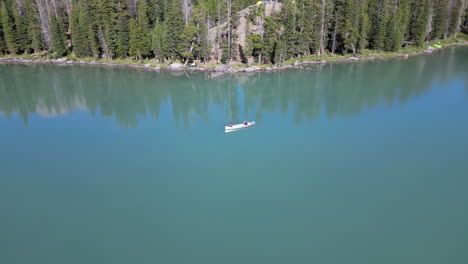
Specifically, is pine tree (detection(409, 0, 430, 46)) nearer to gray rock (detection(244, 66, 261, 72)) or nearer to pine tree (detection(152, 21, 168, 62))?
gray rock (detection(244, 66, 261, 72))

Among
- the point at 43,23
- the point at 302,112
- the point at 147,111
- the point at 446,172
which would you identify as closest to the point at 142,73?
the point at 147,111

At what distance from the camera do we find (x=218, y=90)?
144 feet

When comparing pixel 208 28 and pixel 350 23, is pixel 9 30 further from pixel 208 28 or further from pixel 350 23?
pixel 350 23

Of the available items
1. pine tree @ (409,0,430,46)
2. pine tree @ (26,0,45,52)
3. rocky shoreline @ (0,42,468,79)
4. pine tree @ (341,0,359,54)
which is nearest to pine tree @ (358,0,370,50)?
pine tree @ (341,0,359,54)

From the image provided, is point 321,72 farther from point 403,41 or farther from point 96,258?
point 96,258

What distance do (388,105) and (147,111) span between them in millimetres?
25842

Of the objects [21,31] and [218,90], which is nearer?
[218,90]

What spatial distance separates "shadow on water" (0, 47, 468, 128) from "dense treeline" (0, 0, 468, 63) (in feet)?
16.1

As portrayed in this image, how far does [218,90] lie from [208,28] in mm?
15138

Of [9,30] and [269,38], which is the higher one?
[9,30]

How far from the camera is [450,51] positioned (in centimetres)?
6366

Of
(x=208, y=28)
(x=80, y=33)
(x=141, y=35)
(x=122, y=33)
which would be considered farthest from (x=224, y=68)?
(x=80, y=33)

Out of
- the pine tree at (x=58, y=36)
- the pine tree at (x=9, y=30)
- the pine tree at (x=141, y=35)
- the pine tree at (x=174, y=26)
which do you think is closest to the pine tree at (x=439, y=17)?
the pine tree at (x=174, y=26)

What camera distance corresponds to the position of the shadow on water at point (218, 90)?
3778 centimetres
